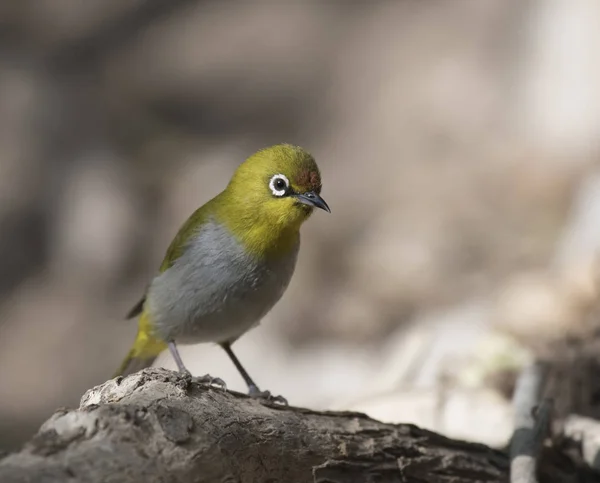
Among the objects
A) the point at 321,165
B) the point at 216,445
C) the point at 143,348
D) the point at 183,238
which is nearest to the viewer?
the point at 216,445

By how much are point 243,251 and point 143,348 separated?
1.24 metres

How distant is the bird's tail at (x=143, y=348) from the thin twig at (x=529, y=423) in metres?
2.19

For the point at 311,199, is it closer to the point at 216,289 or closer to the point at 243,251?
the point at 243,251

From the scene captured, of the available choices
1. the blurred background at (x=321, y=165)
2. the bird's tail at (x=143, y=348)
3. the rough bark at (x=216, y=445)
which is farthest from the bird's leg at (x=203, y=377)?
the blurred background at (x=321, y=165)

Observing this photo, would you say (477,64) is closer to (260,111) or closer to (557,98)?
(557,98)

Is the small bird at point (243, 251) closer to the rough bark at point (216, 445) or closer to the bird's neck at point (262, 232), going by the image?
the bird's neck at point (262, 232)

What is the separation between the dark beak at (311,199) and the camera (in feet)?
16.0

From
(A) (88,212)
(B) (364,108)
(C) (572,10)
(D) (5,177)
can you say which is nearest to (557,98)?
(C) (572,10)

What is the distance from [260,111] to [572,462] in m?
9.07

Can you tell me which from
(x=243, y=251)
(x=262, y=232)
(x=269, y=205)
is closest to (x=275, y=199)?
(x=269, y=205)

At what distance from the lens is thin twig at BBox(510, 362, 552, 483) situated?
4582 millimetres

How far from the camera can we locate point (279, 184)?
16.4ft

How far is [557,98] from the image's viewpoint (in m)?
11.8

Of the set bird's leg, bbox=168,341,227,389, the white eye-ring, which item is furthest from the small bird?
bird's leg, bbox=168,341,227,389
